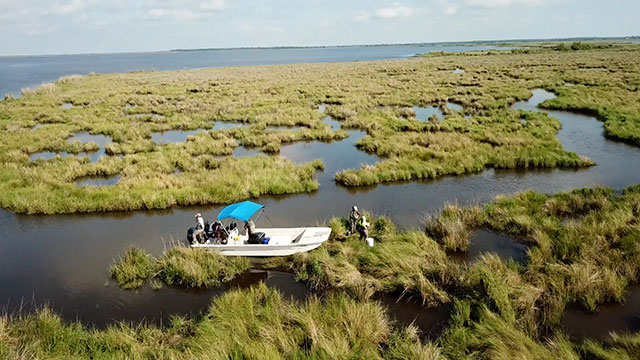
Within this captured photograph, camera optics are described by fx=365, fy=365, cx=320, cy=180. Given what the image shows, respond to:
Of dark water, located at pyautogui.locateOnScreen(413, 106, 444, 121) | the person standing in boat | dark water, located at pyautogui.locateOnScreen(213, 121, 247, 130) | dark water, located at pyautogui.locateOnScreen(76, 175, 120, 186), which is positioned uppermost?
dark water, located at pyautogui.locateOnScreen(413, 106, 444, 121)

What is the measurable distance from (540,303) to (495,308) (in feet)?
4.76

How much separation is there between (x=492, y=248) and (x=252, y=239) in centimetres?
877

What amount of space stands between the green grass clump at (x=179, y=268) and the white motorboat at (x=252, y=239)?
0.36 metres

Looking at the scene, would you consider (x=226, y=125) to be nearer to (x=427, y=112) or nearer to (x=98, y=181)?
(x=98, y=181)

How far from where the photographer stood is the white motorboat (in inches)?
515

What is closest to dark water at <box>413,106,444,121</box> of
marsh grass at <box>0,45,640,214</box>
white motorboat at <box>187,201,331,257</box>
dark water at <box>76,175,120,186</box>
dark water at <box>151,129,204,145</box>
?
marsh grass at <box>0,45,640,214</box>

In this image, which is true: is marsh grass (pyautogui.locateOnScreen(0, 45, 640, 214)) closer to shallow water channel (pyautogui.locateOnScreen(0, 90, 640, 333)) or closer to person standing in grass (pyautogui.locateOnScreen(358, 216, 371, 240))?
shallow water channel (pyautogui.locateOnScreen(0, 90, 640, 333))

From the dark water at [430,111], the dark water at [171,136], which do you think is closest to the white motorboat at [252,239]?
the dark water at [171,136]

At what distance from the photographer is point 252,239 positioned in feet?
44.4

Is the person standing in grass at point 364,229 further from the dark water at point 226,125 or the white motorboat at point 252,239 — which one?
the dark water at point 226,125

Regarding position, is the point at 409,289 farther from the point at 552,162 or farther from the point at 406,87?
the point at 406,87

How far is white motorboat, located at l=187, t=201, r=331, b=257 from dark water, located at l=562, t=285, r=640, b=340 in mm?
7529

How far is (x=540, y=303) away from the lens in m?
9.81

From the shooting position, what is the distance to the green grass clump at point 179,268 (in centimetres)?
1209
